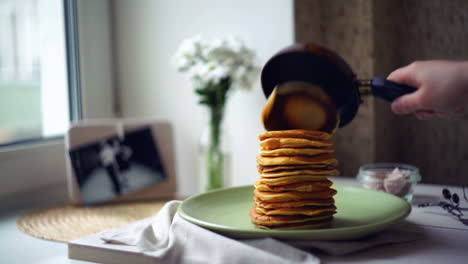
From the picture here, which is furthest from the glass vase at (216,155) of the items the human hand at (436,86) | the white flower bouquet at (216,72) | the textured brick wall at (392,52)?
the human hand at (436,86)

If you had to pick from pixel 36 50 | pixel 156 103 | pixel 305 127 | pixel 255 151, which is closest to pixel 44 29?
pixel 36 50

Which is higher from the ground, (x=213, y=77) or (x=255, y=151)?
(x=213, y=77)

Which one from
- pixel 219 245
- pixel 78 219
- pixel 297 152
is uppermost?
pixel 297 152

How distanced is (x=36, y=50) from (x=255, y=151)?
69 cm

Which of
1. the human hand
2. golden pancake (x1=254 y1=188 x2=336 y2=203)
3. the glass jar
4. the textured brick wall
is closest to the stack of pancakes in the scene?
golden pancake (x1=254 y1=188 x2=336 y2=203)

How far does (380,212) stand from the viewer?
0.70 meters

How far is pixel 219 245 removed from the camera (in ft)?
1.90

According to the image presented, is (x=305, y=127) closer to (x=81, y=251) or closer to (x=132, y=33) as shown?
(x=81, y=251)

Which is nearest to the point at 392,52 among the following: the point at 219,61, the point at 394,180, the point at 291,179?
the point at 219,61

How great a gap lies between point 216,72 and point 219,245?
2.50 ft

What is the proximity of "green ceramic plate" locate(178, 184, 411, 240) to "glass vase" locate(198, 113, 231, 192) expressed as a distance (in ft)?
1.78

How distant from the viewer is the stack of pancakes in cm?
62

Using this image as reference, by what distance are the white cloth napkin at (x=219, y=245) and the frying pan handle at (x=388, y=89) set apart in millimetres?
180

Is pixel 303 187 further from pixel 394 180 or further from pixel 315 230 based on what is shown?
pixel 394 180
